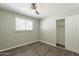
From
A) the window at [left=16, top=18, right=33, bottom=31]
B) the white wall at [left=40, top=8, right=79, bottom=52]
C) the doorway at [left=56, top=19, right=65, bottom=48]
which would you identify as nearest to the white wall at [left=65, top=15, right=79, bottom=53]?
the white wall at [left=40, top=8, right=79, bottom=52]

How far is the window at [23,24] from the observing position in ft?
11.9

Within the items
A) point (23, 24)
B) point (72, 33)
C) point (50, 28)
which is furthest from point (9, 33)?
point (72, 33)

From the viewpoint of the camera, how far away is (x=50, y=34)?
13.8 ft

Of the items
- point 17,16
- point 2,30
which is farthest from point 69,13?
point 2,30

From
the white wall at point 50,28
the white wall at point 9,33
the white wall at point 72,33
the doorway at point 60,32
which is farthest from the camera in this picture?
the doorway at point 60,32

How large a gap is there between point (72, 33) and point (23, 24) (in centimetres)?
292

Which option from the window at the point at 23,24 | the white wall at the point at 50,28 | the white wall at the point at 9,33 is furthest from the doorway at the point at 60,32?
the white wall at the point at 9,33

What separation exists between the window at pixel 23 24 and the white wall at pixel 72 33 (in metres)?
2.59

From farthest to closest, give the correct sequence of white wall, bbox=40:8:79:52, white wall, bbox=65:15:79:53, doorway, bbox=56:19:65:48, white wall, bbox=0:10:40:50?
doorway, bbox=56:19:65:48
white wall, bbox=40:8:79:52
white wall, bbox=0:10:40:50
white wall, bbox=65:15:79:53

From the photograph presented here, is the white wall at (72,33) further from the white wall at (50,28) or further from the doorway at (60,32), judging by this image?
the doorway at (60,32)

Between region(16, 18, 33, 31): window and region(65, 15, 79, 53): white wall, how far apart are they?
2587mm

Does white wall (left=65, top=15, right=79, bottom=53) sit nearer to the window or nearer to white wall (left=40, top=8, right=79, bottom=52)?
white wall (left=40, top=8, right=79, bottom=52)

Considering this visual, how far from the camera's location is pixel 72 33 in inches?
110

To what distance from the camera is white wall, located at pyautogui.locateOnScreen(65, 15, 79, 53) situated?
8.59 feet
